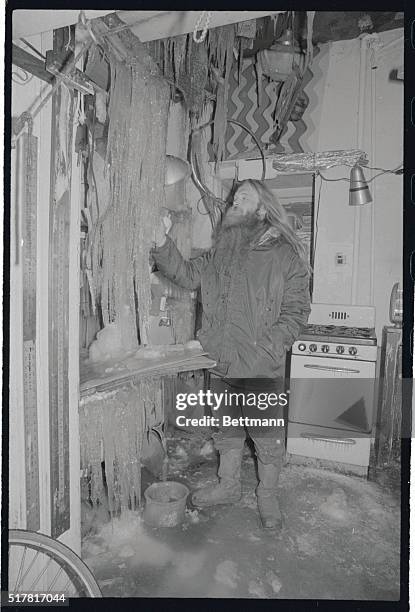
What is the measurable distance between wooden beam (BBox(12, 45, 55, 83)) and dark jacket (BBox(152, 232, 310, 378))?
2.16 ft

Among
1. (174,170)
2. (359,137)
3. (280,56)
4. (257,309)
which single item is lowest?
(257,309)

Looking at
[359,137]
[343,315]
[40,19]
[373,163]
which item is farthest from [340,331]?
[40,19]

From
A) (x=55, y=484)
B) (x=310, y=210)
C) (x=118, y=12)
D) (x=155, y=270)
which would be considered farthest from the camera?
(x=310, y=210)

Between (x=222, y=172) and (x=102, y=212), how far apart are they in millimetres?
794

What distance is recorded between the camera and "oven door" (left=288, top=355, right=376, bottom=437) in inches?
74.8

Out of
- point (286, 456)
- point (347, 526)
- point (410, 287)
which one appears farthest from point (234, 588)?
point (410, 287)

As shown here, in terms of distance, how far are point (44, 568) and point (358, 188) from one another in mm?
2248

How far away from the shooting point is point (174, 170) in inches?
65.2

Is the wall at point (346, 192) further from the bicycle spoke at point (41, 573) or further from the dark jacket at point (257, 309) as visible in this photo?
the bicycle spoke at point (41, 573)

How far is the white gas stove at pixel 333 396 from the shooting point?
1923 millimetres

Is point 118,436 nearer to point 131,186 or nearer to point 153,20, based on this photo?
point 131,186

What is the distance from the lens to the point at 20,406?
1.07m

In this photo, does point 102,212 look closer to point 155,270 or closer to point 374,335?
point 155,270

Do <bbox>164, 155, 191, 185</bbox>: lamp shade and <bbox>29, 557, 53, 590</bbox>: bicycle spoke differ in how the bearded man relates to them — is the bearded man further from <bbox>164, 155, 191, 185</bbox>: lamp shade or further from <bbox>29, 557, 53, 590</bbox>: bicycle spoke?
<bbox>29, 557, 53, 590</bbox>: bicycle spoke
